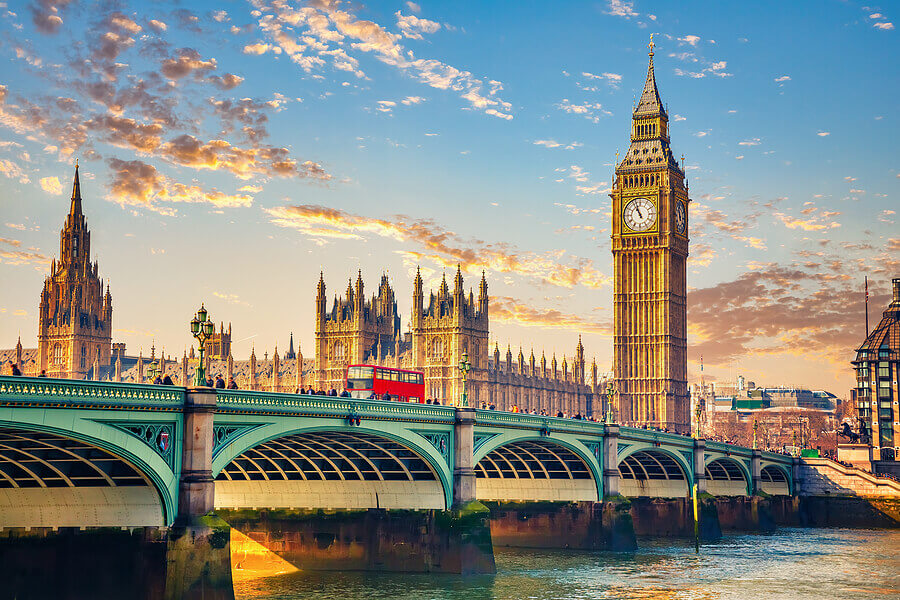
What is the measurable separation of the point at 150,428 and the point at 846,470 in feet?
238

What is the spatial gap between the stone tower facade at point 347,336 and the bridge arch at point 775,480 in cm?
5048

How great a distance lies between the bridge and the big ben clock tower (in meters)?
63.3

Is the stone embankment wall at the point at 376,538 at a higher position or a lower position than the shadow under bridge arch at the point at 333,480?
lower

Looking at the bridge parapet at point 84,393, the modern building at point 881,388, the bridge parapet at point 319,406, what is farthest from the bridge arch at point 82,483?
the modern building at point 881,388

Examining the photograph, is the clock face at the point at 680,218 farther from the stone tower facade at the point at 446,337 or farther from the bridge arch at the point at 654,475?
the bridge arch at the point at 654,475

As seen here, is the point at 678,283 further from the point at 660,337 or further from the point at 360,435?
the point at 360,435

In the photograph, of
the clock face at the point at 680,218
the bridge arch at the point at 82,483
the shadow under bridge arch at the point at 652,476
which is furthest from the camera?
the clock face at the point at 680,218

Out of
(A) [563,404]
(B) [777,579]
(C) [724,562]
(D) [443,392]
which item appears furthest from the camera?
(A) [563,404]

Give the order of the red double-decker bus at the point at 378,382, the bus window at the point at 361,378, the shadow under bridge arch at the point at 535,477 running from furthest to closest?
the shadow under bridge arch at the point at 535,477 < the bus window at the point at 361,378 < the red double-decker bus at the point at 378,382

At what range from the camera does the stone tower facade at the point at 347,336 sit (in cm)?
13162

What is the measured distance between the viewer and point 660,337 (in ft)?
438

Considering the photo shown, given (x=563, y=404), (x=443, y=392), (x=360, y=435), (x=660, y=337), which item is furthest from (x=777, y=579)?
(x=563, y=404)

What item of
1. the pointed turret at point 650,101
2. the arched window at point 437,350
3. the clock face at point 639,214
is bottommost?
the arched window at point 437,350

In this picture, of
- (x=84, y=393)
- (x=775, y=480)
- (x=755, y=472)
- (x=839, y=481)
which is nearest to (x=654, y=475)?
(x=755, y=472)
